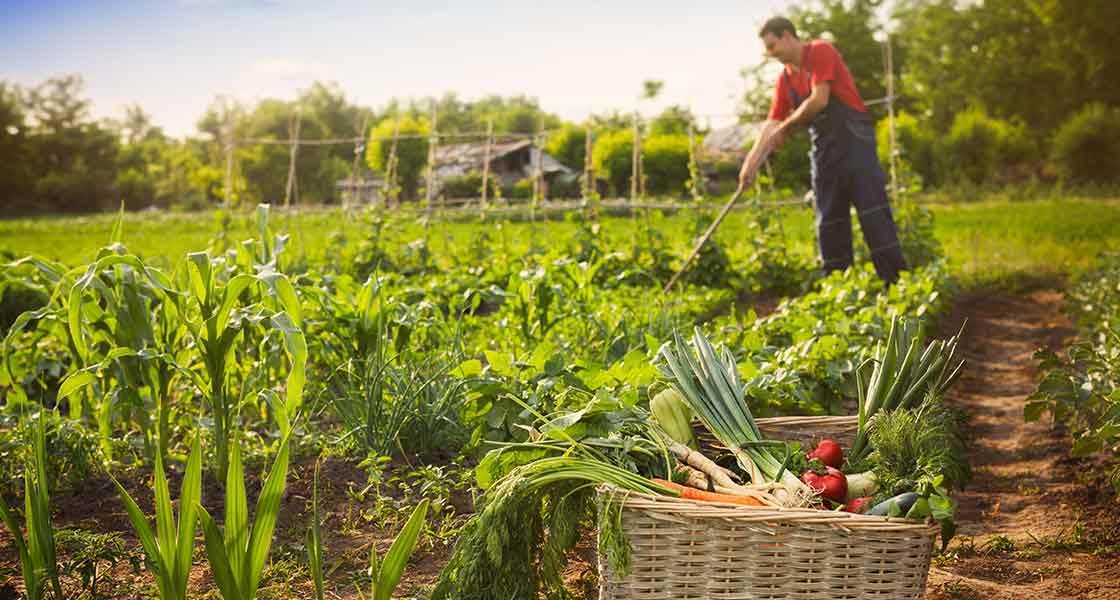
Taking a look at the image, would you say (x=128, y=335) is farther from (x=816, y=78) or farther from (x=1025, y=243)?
(x=1025, y=243)

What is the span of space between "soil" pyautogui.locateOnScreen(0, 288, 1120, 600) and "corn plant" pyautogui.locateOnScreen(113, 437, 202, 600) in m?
0.48

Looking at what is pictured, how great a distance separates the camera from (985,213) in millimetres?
13453

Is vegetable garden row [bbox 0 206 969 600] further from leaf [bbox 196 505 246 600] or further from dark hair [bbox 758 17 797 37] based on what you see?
dark hair [bbox 758 17 797 37]

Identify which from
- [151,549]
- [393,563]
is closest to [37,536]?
[151,549]

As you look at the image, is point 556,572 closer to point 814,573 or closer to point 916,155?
point 814,573

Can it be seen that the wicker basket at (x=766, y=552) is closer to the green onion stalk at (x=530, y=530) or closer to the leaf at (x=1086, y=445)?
the green onion stalk at (x=530, y=530)

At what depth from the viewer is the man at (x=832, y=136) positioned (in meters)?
5.88

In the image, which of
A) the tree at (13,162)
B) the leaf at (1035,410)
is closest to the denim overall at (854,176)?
the leaf at (1035,410)

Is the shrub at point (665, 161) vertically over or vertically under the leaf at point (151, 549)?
over

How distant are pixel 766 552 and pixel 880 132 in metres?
22.1

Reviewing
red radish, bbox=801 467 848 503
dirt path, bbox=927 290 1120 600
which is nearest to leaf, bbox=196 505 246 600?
red radish, bbox=801 467 848 503

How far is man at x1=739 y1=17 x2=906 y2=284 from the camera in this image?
19.3 feet

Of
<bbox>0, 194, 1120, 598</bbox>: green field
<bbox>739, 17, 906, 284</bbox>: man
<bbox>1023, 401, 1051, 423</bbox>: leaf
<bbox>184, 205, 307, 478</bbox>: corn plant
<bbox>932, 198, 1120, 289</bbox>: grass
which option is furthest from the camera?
<bbox>932, 198, 1120, 289</bbox>: grass

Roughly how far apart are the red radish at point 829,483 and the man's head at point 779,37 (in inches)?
169
